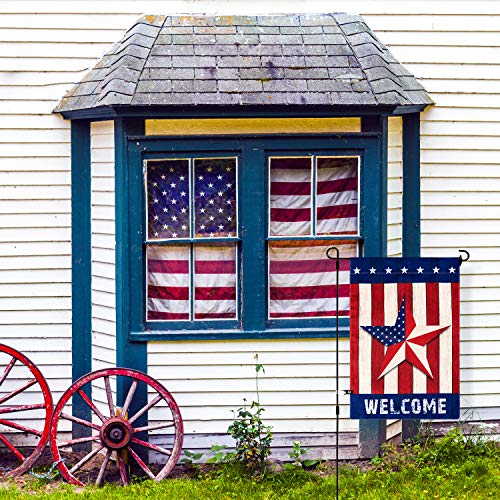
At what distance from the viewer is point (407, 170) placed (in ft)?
28.7

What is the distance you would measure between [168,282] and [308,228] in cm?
127

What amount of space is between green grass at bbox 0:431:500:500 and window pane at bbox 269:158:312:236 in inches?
80.0

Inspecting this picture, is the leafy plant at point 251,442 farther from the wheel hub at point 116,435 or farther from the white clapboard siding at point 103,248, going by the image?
the white clapboard siding at point 103,248

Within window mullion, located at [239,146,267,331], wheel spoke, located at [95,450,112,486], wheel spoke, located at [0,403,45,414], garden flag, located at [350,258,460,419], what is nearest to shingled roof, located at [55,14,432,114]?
window mullion, located at [239,146,267,331]

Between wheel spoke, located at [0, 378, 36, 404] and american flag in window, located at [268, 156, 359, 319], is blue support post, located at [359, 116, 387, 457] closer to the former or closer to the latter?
american flag in window, located at [268, 156, 359, 319]

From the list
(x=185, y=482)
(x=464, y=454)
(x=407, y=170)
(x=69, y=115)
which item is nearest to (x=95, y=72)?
(x=69, y=115)

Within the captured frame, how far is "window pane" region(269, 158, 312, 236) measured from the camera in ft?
27.4

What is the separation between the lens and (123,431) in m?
8.00

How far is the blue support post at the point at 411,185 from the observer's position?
28.7 feet

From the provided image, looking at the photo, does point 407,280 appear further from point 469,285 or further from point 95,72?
point 95,72

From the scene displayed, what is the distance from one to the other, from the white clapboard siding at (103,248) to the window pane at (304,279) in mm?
1383

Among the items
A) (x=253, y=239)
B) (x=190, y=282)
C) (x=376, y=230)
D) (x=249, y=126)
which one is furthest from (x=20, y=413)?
(x=376, y=230)

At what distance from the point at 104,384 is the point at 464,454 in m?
3.14

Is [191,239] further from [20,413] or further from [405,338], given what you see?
[20,413]
